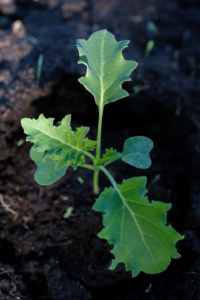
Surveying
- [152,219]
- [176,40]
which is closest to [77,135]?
[152,219]

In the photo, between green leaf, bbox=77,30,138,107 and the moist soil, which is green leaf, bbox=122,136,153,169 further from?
the moist soil

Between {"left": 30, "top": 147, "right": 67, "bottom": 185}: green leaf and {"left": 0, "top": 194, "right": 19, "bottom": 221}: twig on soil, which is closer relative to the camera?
{"left": 30, "top": 147, "right": 67, "bottom": 185}: green leaf

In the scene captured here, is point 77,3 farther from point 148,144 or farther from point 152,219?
point 152,219

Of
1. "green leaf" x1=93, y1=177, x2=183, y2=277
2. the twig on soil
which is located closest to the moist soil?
the twig on soil

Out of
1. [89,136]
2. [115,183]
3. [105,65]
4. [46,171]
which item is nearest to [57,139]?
[46,171]

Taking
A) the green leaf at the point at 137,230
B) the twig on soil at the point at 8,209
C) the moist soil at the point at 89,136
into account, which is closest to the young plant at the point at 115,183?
the green leaf at the point at 137,230

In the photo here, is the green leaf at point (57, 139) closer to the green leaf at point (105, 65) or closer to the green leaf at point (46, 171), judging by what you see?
the green leaf at point (46, 171)

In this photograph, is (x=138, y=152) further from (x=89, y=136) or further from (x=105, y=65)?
(x=89, y=136)

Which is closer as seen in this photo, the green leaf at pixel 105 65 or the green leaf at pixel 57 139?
the green leaf at pixel 57 139
